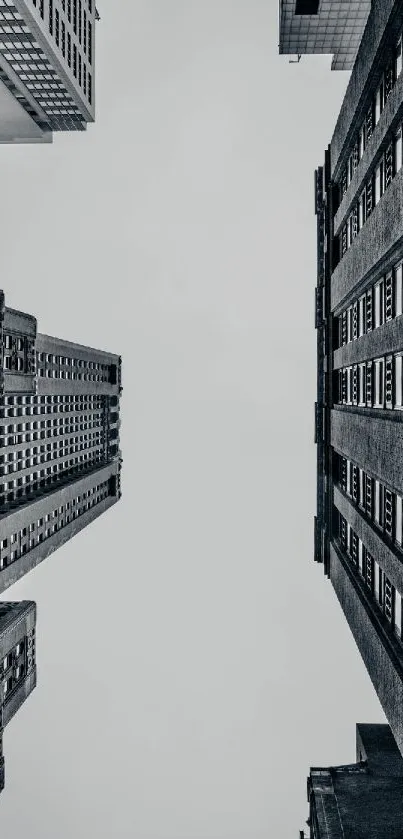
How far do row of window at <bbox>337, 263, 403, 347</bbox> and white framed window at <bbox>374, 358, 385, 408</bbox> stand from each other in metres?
2.36

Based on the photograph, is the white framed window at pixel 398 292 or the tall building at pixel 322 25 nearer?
the white framed window at pixel 398 292

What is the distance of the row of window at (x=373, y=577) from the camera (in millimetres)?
39062

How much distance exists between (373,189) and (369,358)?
34.7ft

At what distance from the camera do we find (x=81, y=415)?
417 ft

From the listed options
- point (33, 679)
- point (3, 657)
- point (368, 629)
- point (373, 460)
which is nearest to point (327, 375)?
point (373, 460)

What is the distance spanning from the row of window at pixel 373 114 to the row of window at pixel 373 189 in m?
2.85

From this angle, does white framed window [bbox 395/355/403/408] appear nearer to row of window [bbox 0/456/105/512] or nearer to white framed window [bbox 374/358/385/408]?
white framed window [bbox 374/358/385/408]

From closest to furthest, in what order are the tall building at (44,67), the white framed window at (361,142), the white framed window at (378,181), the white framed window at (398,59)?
the white framed window at (398,59) < the white framed window at (378,181) < the white framed window at (361,142) < the tall building at (44,67)

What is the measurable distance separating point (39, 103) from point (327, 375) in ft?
292

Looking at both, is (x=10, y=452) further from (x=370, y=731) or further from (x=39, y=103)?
(x=39, y=103)

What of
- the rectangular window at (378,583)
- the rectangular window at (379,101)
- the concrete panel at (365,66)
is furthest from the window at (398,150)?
the rectangular window at (378,583)

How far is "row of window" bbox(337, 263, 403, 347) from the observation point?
3775 cm

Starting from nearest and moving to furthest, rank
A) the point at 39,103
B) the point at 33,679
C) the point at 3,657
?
the point at 3,657 → the point at 33,679 → the point at 39,103

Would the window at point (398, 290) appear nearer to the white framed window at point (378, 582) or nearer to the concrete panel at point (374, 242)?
the concrete panel at point (374, 242)
